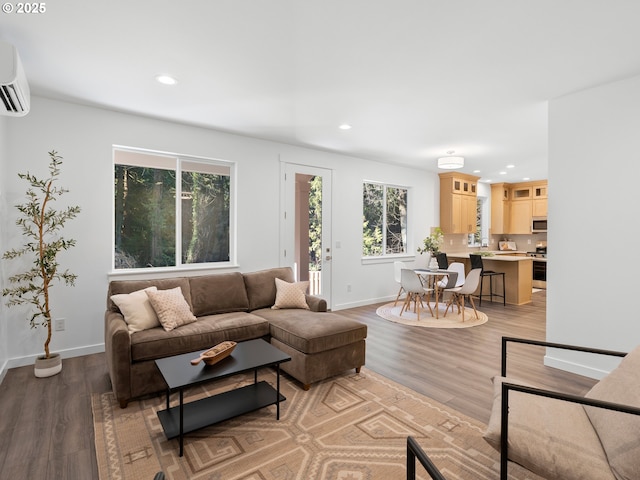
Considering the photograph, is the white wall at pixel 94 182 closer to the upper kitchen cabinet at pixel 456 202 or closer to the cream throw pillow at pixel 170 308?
the cream throw pillow at pixel 170 308

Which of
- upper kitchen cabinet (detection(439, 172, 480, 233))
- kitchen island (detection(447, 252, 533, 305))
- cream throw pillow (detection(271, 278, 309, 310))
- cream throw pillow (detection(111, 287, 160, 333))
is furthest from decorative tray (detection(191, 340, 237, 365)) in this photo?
upper kitchen cabinet (detection(439, 172, 480, 233))

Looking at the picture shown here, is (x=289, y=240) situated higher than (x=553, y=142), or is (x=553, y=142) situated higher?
(x=553, y=142)

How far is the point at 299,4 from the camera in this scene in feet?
6.70

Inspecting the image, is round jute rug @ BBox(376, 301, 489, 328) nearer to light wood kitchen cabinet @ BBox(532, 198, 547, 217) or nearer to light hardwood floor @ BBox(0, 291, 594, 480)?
light hardwood floor @ BBox(0, 291, 594, 480)

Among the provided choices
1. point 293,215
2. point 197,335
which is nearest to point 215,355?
point 197,335

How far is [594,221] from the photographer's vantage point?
10.3 feet

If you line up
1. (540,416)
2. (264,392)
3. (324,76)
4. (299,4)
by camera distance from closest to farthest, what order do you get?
1. (540,416)
2. (299,4)
3. (264,392)
4. (324,76)

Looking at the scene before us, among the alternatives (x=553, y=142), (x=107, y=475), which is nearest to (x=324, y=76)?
(x=553, y=142)

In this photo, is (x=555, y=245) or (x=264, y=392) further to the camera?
(x=555, y=245)

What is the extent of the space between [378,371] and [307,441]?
129 cm

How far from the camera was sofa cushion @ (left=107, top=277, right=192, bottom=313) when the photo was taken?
3299mm

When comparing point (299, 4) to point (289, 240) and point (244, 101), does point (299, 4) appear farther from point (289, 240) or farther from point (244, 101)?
point (289, 240)

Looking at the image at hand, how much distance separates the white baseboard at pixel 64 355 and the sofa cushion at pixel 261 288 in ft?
5.49

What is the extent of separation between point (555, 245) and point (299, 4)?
10.3 ft
